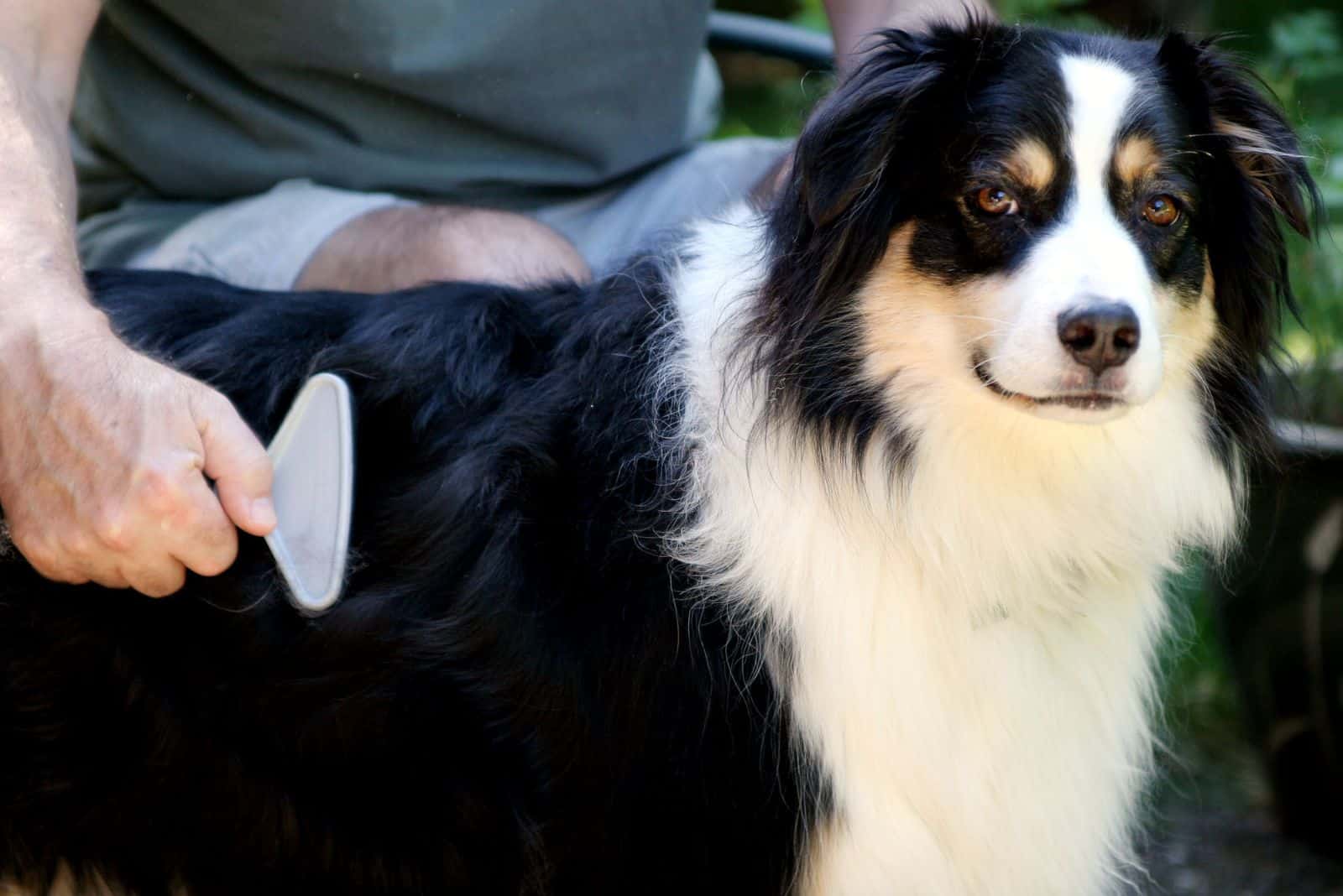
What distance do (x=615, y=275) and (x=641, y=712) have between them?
63 cm

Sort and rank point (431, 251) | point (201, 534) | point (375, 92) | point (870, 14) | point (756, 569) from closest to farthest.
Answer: point (201, 534)
point (756, 569)
point (431, 251)
point (375, 92)
point (870, 14)

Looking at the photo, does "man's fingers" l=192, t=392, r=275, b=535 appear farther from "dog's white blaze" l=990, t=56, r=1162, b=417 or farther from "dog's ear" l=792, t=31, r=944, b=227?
"dog's white blaze" l=990, t=56, r=1162, b=417

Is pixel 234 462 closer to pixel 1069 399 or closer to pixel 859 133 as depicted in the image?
pixel 859 133

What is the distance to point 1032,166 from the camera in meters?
1.84

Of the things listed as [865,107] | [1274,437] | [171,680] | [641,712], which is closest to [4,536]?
[171,680]

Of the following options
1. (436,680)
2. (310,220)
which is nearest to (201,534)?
(436,680)

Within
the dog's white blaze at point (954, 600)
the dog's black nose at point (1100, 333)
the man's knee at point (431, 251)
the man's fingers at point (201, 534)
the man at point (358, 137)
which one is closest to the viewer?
the dog's black nose at point (1100, 333)

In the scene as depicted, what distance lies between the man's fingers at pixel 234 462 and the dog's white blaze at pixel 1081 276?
36.2 inches

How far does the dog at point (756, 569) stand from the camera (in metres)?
1.89

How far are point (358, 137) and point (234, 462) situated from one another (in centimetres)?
95

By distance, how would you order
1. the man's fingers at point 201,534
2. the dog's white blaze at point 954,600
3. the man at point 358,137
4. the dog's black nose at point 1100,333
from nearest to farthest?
the dog's black nose at point 1100,333 → the man's fingers at point 201,534 → the dog's white blaze at point 954,600 → the man at point 358,137

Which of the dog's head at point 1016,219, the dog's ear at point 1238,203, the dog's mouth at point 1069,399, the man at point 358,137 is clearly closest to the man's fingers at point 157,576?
the man at point 358,137

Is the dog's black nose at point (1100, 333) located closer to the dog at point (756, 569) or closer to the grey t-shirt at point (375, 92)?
the dog at point (756, 569)

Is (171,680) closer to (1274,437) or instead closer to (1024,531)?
(1024,531)
